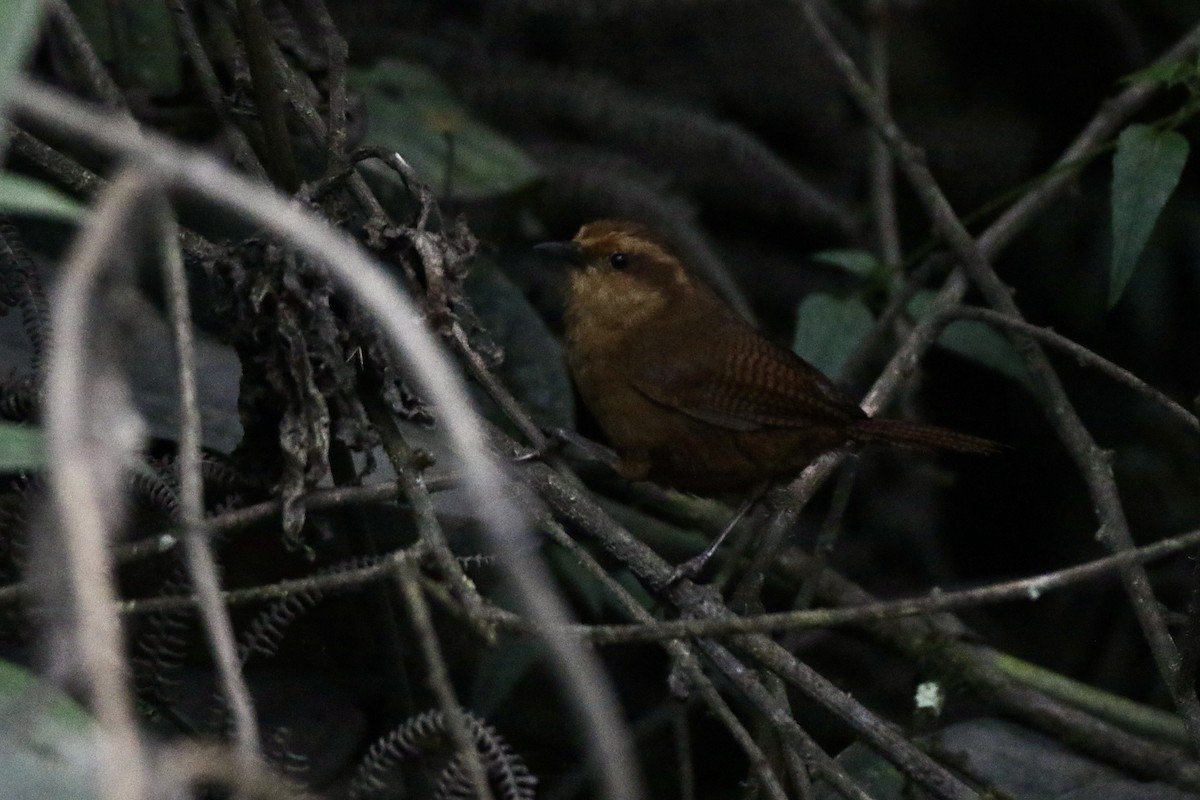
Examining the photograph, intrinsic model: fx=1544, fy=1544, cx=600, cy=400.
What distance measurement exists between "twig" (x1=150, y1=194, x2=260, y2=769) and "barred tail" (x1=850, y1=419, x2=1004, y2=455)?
6.25 ft

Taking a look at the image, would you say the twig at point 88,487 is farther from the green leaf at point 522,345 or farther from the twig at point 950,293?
the green leaf at point 522,345

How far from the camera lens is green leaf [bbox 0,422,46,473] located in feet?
3.68

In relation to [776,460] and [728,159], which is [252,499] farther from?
[728,159]

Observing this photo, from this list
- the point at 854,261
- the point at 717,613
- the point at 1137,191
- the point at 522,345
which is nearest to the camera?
the point at 717,613

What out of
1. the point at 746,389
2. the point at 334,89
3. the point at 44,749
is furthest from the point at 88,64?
the point at 44,749

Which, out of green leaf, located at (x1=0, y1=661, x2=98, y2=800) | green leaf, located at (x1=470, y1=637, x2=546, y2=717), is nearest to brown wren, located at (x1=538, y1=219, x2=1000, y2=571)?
green leaf, located at (x1=470, y1=637, x2=546, y2=717)

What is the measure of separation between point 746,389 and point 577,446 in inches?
16.9

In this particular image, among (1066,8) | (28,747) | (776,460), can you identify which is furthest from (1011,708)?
(1066,8)

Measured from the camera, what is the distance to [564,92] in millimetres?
4355

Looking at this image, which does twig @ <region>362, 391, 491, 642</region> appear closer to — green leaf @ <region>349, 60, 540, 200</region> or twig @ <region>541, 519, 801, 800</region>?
twig @ <region>541, 519, 801, 800</region>

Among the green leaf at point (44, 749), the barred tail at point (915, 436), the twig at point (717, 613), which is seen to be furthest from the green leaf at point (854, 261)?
the green leaf at point (44, 749)

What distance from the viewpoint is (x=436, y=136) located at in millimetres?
3756

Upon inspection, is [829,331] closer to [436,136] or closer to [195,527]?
[436,136]

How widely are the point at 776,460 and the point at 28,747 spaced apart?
7.09 ft
